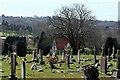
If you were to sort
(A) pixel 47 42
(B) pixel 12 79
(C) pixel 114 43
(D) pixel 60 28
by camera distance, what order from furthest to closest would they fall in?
(A) pixel 47 42
(D) pixel 60 28
(C) pixel 114 43
(B) pixel 12 79

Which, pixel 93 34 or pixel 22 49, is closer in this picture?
pixel 22 49

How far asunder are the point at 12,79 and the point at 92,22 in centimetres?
3663

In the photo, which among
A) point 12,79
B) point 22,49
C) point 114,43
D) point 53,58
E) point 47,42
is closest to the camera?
point 12,79

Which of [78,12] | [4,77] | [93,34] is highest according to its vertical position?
[78,12]

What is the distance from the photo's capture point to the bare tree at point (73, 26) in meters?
50.5

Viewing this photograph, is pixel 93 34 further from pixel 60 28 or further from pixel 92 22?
pixel 60 28

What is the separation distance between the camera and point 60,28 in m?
50.5

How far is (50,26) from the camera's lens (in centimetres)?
5241

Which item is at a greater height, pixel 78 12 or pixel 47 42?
pixel 78 12

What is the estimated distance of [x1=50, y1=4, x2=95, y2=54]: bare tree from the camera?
50500 millimetres

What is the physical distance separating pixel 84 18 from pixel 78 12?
6.15ft

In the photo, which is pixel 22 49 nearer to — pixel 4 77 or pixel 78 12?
pixel 78 12

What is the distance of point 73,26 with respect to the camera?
50469mm

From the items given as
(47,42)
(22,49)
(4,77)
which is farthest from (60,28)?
(4,77)
